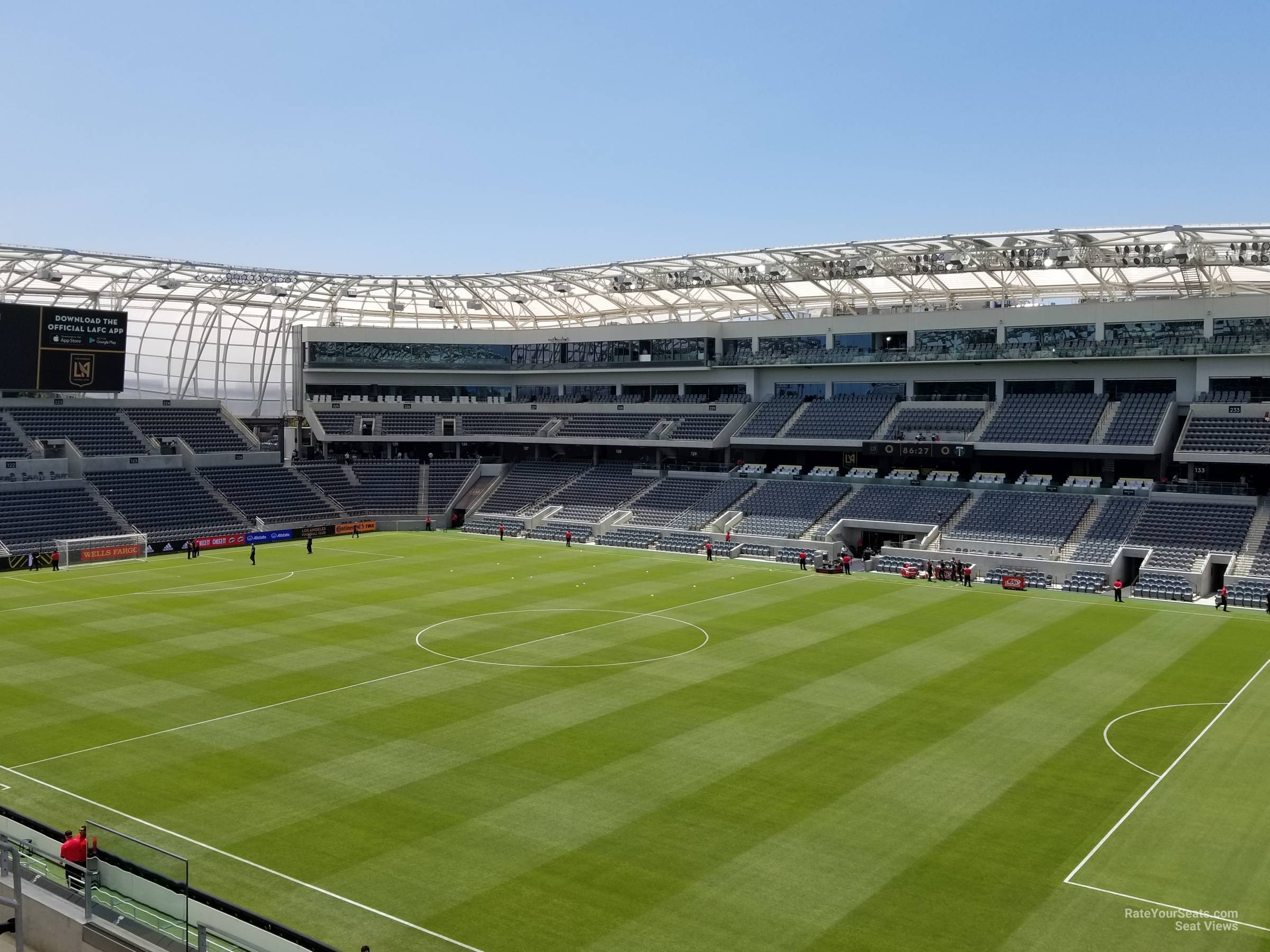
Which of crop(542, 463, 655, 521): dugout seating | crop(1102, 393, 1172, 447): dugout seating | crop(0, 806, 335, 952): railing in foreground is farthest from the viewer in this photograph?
crop(542, 463, 655, 521): dugout seating

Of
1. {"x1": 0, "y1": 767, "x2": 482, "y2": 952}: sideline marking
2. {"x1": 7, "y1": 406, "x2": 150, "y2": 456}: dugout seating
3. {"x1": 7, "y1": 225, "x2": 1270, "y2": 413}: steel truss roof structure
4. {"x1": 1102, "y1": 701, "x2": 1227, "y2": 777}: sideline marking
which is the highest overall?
{"x1": 7, "y1": 225, "x2": 1270, "y2": 413}: steel truss roof structure

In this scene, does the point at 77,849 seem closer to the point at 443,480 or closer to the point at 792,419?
the point at 792,419

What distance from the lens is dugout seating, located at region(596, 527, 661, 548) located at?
2248 inches

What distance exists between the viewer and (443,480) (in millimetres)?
70750

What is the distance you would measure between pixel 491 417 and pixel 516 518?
1326cm

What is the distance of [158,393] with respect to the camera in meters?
71.2

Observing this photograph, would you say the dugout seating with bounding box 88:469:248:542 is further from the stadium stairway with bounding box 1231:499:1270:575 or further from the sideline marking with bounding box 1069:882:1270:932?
the sideline marking with bounding box 1069:882:1270:932

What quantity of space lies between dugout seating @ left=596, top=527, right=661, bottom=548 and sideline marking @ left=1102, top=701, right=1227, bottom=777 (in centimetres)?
3332

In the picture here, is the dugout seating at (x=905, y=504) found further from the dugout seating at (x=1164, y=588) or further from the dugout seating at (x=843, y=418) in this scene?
the dugout seating at (x=1164, y=588)

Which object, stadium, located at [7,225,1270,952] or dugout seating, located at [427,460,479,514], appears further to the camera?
dugout seating, located at [427,460,479,514]

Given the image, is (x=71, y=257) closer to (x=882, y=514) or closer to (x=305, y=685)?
(x=305, y=685)

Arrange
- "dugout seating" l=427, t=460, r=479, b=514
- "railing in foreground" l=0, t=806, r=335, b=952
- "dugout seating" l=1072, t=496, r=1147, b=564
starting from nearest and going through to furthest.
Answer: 1. "railing in foreground" l=0, t=806, r=335, b=952
2. "dugout seating" l=1072, t=496, r=1147, b=564
3. "dugout seating" l=427, t=460, r=479, b=514

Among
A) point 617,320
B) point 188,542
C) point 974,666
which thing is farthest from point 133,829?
point 617,320

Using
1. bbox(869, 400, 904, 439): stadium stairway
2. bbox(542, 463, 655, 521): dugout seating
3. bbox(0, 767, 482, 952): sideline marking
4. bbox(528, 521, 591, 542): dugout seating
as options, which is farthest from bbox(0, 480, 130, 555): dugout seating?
bbox(869, 400, 904, 439): stadium stairway
